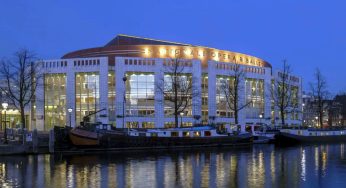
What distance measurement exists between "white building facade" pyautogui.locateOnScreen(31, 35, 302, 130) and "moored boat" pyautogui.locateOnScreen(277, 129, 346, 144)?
20.1m

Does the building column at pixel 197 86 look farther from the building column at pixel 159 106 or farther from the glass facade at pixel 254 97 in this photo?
the glass facade at pixel 254 97

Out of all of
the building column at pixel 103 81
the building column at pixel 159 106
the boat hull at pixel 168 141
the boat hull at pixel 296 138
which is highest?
the building column at pixel 103 81

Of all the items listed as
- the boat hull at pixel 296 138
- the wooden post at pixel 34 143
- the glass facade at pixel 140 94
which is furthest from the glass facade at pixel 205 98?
the wooden post at pixel 34 143

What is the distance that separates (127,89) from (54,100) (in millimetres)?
15927

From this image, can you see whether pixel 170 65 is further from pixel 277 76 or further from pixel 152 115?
pixel 277 76

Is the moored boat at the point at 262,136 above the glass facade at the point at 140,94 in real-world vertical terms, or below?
below

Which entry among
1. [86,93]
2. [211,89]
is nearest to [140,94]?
[86,93]

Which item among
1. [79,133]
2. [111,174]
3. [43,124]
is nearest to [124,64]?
[43,124]

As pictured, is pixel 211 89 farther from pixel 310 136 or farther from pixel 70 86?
pixel 70 86

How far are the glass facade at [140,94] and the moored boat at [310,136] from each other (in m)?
29.4

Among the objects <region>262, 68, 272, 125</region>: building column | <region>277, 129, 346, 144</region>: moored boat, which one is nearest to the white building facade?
<region>262, 68, 272, 125</region>: building column

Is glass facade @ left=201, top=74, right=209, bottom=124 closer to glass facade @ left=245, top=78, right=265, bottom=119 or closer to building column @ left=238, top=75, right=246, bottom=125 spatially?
building column @ left=238, top=75, right=246, bottom=125

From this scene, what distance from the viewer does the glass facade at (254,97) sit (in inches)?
4496

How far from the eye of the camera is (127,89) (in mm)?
102562
